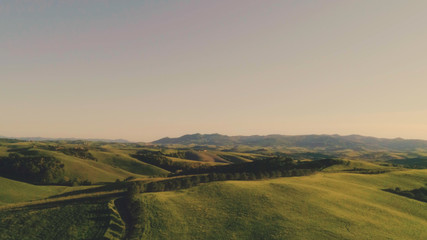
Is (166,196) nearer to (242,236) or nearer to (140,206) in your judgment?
(140,206)

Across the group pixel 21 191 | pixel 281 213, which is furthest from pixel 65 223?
pixel 21 191

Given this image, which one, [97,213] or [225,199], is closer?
[97,213]

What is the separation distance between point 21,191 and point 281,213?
143m

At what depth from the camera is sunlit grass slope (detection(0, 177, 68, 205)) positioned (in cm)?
12644

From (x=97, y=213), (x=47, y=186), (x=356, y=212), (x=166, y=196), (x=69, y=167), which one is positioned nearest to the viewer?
(x=97, y=213)

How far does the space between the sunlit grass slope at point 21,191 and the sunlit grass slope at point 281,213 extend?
95.1 m

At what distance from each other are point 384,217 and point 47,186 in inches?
6995

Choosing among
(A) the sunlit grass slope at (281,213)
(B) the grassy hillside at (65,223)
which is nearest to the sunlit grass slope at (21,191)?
(B) the grassy hillside at (65,223)

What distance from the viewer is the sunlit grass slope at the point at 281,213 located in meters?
53.6

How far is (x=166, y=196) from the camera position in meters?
72.3

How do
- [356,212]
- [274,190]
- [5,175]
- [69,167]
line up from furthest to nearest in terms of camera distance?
1. [69,167]
2. [5,175]
3. [274,190]
4. [356,212]

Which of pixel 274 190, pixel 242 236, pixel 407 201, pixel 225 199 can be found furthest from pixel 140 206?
pixel 407 201

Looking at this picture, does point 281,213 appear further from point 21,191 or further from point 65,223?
point 21,191

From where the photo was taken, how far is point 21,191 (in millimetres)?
140500
